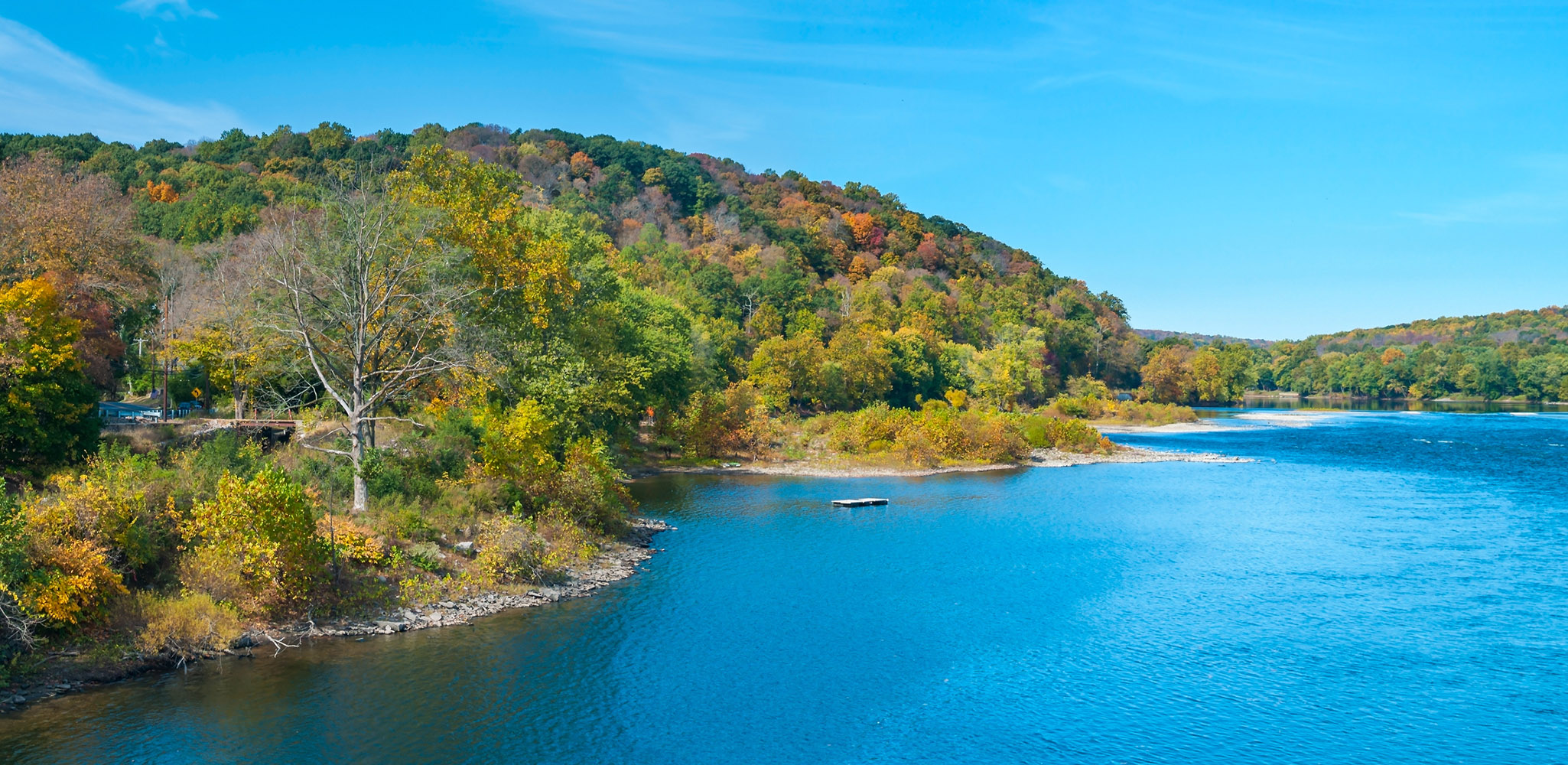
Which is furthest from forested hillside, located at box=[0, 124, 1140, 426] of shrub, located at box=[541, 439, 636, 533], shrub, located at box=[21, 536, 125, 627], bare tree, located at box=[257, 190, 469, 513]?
shrub, located at box=[21, 536, 125, 627]

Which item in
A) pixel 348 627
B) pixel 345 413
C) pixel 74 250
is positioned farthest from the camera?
pixel 74 250

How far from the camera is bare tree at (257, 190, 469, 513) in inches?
1380

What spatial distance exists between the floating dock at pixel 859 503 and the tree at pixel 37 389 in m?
35.9

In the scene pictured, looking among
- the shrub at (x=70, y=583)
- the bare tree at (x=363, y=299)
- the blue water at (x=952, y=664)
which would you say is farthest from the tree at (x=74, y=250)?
the blue water at (x=952, y=664)

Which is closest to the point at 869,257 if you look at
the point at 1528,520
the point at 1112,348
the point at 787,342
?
the point at 1112,348

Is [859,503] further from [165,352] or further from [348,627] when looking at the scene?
[165,352]

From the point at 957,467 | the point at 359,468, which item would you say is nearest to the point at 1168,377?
the point at 957,467

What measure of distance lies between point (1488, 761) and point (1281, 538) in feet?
90.7

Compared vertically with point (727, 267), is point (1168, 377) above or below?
below

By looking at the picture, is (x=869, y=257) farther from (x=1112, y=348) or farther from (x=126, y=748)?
(x=126, y=748)

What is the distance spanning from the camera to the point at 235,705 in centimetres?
2312

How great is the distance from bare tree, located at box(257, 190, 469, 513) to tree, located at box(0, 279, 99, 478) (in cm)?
655

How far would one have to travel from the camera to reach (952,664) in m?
28.3

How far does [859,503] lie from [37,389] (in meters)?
38.7
